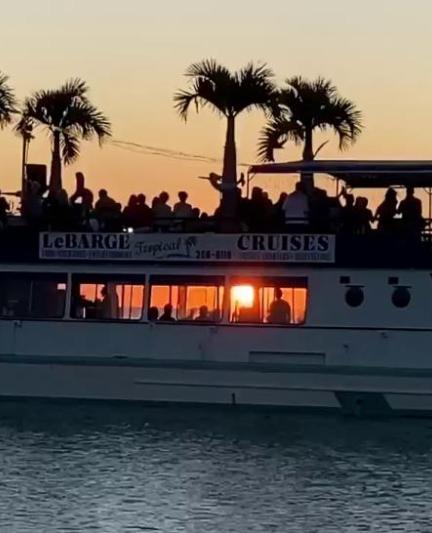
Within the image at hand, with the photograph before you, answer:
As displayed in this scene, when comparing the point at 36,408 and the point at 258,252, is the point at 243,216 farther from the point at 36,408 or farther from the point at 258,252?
the point at 36,408

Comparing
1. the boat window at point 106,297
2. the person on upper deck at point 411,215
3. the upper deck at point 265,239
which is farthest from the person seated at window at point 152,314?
the person on upper deck at point 411,215

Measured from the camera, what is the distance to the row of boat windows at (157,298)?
26203 millimetres

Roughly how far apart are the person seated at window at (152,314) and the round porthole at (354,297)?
3.09 meters

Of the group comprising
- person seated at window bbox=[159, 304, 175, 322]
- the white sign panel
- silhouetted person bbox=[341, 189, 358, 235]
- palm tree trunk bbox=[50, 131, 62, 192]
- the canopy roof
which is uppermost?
palm tree trunk bbox=[50, 131, 62, 192]

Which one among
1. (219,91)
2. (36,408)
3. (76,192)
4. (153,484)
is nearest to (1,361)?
(36,408)

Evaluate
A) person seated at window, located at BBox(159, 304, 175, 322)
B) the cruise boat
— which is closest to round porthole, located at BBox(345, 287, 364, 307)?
the cruise boat

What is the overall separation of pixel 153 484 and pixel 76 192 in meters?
8.22

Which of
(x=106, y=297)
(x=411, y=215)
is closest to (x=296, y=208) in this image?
(x=411, y=215)

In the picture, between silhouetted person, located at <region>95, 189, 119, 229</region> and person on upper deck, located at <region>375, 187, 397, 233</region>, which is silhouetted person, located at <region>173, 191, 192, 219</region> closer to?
silhouetted person, located at <region>95, 189, 119, 229</region>

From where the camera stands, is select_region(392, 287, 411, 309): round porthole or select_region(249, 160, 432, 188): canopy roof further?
select_region(392, 287, 411, 309): round porthole

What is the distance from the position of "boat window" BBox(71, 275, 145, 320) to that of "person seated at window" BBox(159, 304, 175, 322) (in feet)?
1.46

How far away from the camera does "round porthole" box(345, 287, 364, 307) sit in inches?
1019

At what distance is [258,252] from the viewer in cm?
2605

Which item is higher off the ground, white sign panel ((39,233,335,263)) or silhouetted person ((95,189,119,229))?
silhouetted person ((95,189,119,229))
